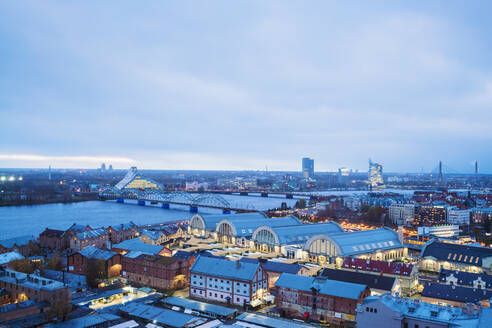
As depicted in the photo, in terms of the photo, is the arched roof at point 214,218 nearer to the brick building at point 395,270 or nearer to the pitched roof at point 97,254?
the pitched roof at point 97,254

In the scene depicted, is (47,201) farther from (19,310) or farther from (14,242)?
(19,310)

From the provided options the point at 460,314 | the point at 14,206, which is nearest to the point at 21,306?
the point at 460,314

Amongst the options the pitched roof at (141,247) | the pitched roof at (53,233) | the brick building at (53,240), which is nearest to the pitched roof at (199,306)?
the pitched roof at (141,247)

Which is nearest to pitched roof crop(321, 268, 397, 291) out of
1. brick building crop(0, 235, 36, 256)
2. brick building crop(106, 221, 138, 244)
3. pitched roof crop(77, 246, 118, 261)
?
pitched roof crop(77, 246, 118, 261)

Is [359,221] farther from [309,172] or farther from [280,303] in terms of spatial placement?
→ [309,172]

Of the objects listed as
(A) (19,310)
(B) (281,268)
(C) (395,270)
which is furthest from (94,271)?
(C) (395,270)
